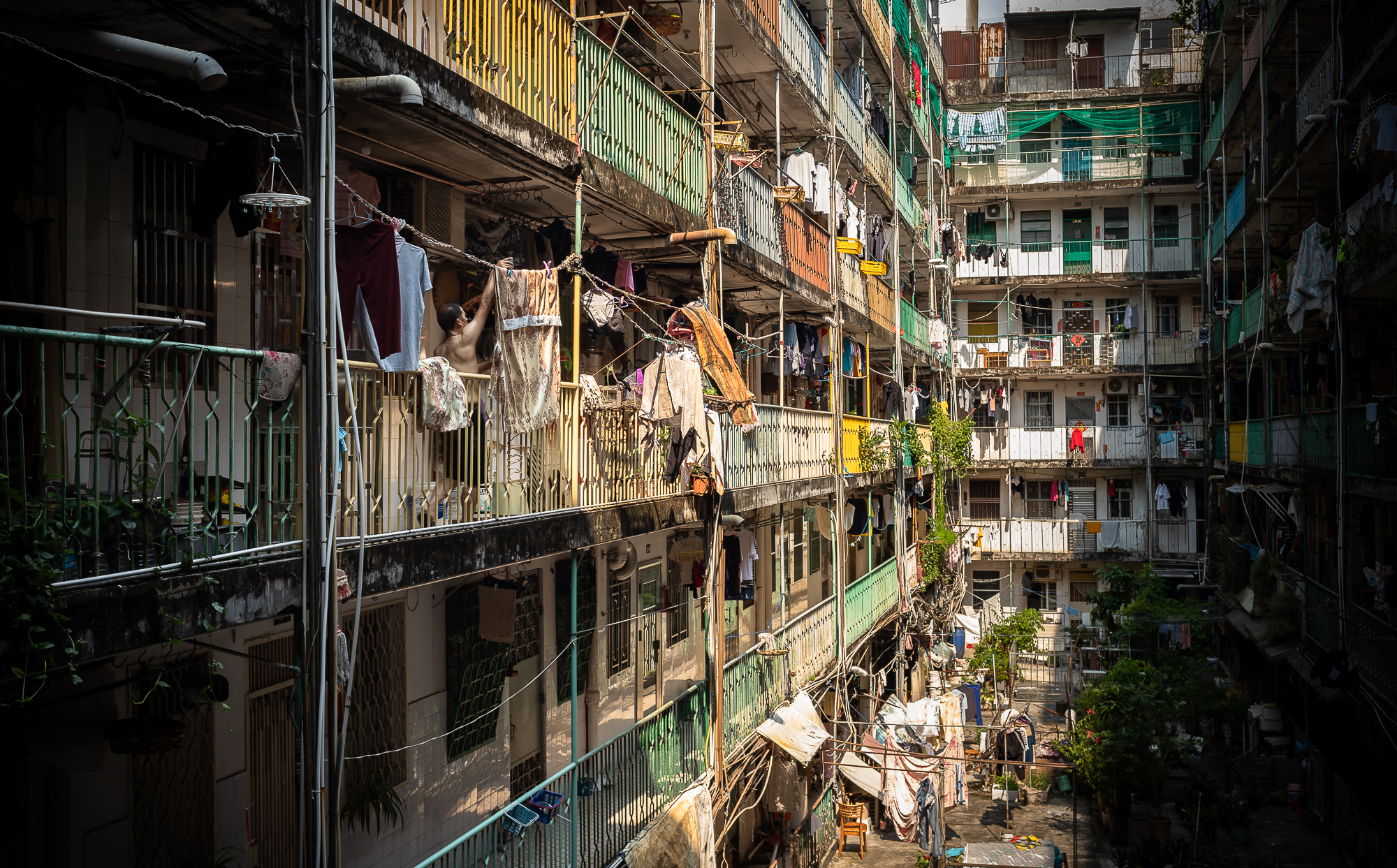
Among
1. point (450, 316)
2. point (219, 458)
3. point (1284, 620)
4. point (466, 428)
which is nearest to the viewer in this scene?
point (219, 458)

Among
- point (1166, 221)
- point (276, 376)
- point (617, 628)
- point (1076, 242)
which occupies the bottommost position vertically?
point (617, 628)

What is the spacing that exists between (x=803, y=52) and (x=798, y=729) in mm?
10812

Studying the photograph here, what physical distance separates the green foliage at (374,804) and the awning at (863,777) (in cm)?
1023

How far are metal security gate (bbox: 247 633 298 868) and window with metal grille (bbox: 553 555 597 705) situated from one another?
357 centimetres

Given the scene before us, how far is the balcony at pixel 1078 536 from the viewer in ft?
113

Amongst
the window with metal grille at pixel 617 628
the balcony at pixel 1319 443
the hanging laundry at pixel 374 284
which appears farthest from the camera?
the balcony at pixel 1319 443

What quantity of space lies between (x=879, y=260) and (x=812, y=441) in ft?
24.3

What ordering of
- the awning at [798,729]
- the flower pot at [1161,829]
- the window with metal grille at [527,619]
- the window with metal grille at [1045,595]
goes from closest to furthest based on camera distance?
the window with metal grille at [527,619]
the awning at [798,729]
the flower pot at [1161,829]
the window with metal grille at [1045,595]

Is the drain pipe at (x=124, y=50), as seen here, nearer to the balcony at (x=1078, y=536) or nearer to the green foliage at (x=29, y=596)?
the green foliage at (x=29, y=596)

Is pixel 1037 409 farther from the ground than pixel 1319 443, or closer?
farther from the ground

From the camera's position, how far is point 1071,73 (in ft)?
122

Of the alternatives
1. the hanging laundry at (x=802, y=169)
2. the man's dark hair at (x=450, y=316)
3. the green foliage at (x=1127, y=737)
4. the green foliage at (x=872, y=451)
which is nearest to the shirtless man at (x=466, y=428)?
the man's dark hair at (x=450, y=316)

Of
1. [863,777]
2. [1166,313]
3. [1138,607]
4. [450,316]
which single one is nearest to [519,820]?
[450,316]

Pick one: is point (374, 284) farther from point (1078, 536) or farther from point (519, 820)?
point (1078, 536)
